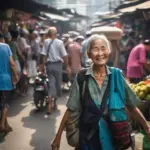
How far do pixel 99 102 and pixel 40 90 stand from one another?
569cm

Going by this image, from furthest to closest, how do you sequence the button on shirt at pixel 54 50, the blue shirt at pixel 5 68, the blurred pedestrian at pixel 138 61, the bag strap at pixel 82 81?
the button on shirt at pixel 54 50 → the blurred pedestrian at pixel 138 61 → the blue shirt at pixel 5 68 → the bag strap at pixel 82 81

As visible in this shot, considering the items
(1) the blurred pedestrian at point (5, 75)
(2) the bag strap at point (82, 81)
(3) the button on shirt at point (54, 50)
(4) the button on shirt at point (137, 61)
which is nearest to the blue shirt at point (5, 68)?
(1) the blurred pedestrian at point (5, 75)

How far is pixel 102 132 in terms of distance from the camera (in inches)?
116

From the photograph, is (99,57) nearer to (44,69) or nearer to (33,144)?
(33,144)

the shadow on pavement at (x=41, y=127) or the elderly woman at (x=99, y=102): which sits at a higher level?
the elderly woman at (x=99, y=102)

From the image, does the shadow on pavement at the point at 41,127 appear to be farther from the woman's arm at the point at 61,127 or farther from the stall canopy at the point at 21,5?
the stall canopy at the point at 21,5

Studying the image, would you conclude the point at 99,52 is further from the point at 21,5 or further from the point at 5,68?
the point at 21,5

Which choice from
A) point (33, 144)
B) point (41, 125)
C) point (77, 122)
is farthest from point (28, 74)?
point (77, 122)

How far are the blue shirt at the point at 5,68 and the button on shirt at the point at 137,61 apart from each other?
105 inches

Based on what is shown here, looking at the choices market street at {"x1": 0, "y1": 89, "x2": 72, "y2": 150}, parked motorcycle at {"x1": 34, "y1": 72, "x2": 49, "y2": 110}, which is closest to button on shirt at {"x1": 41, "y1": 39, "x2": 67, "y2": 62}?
parked motorcycle at {"x1": 34, "y1": 72, "x2": 49, "y2": 110}

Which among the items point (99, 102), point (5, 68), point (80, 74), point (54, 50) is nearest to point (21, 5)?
point (54, 50)

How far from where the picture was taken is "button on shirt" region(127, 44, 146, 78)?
7.09m

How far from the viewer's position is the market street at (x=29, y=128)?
229 inches

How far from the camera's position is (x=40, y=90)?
8.55 metres
